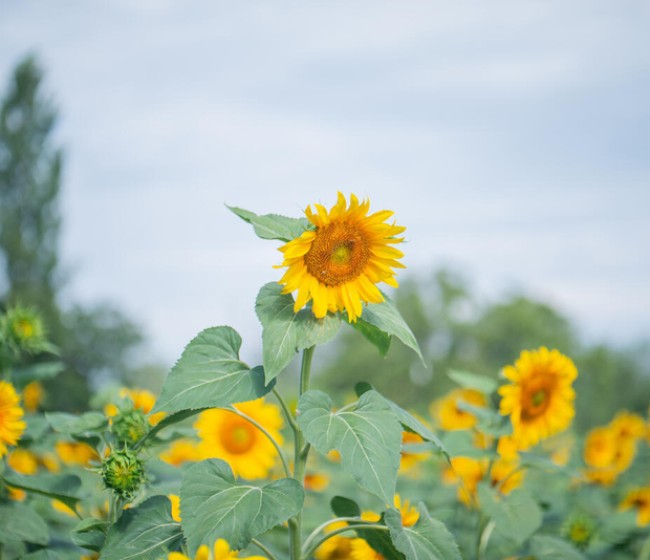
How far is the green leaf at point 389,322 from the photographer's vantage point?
1.43 meters

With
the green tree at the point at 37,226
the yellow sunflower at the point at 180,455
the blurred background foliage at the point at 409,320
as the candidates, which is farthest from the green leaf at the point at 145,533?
the blurred background foliage at the point at 409,320

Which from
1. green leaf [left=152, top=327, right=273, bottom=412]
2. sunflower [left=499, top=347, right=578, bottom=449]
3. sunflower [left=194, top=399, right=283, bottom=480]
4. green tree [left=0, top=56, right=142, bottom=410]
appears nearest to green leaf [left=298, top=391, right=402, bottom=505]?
green leaf [left=152, top=327, right=273, bottom=412]

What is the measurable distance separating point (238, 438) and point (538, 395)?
3.19ft

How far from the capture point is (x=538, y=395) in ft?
7.48

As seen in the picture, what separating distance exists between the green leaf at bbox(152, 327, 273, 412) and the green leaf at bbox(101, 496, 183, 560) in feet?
0.76

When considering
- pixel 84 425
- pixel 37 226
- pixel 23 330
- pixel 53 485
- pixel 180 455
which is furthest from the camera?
pixel 37 226

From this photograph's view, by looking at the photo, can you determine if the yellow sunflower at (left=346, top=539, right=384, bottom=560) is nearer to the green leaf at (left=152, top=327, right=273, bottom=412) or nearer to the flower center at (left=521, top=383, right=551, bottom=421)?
the green leaf at (left=152, top=327, right=273, bottom=412)

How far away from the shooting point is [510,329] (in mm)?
25547

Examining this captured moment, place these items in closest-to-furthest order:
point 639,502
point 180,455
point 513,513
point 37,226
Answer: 1. point 513,513
2. point 180,455
3. point 639,502
4. point 37,226

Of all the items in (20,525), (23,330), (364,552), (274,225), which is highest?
(274,225)

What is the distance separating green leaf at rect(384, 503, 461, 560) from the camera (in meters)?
1.41

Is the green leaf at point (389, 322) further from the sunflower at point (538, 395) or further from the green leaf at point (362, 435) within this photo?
the sunflower at point (538, 395)

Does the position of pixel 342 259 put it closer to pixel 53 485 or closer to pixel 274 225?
pixel 274 225

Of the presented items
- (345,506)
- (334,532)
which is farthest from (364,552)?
(334,532)
